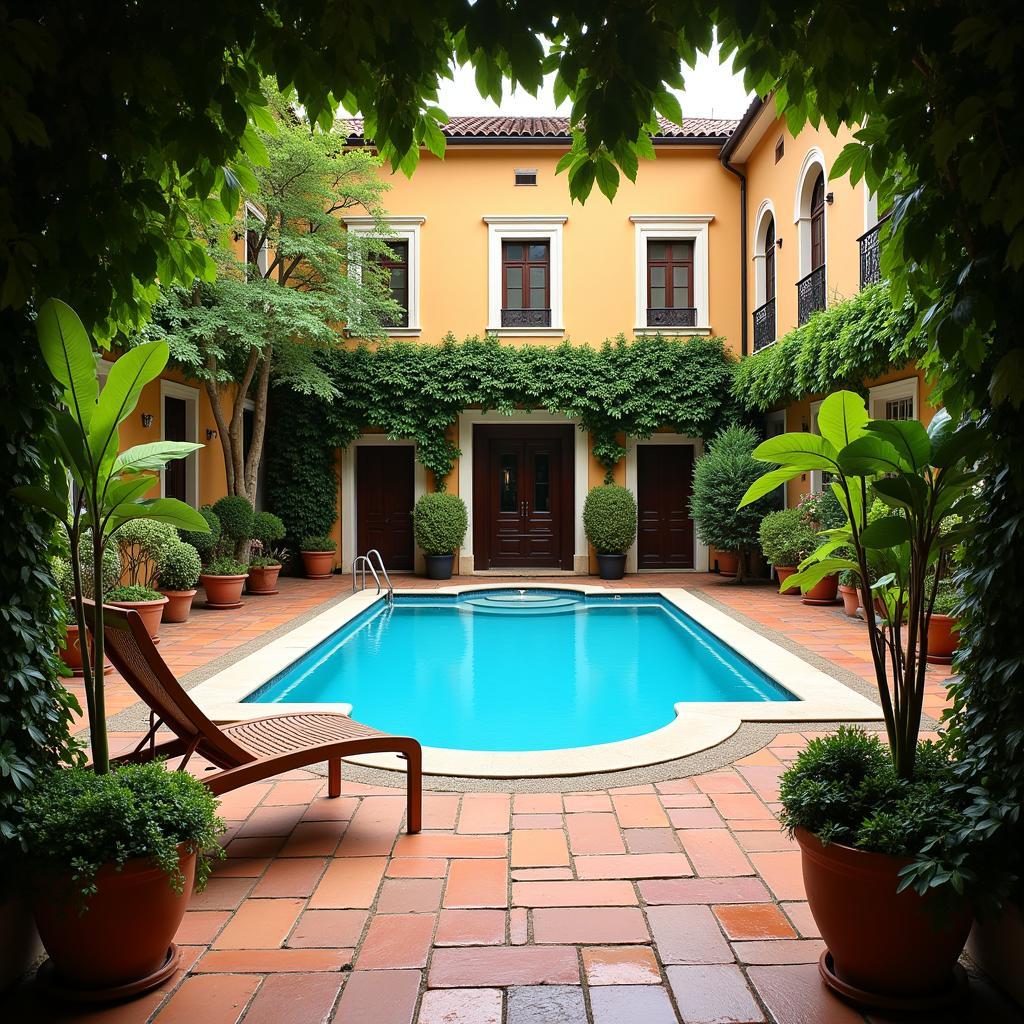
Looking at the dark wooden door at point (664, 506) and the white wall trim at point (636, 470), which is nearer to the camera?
the white wall trim at point (636, 470)

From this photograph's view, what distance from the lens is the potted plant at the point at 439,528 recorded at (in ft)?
45.7

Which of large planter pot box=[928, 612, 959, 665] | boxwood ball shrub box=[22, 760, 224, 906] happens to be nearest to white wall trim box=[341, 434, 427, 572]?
large planter pot box=[928, 612, 959, 665]

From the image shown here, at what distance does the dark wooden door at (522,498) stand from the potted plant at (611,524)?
3.27 feet

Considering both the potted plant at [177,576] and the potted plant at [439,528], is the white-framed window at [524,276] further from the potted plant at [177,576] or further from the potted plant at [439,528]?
the potted plant at [177,576]

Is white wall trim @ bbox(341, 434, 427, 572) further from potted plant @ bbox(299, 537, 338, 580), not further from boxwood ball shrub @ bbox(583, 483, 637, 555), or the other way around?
boxwood ball shrub @ bbox(583, 483, 637, 555)

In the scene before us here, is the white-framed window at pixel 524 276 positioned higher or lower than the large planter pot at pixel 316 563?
higher

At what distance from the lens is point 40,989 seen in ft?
7.47

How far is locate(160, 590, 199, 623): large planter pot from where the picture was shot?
8.95 m

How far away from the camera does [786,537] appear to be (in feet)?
36.5

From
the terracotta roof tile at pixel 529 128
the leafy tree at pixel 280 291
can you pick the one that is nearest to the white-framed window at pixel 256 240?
the leafy tree at pixel 280 291

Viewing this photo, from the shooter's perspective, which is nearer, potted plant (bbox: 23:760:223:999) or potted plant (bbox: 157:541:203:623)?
potted plant (bbox: 23:760:223:999)

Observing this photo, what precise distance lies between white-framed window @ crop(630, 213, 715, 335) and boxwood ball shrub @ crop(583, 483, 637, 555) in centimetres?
296

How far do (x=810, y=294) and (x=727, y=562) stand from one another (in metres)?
4.49

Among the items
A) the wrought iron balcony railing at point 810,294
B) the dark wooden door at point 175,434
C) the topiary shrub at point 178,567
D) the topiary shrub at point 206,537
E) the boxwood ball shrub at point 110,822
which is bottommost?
the boxwood ball shrub at point 110,822
